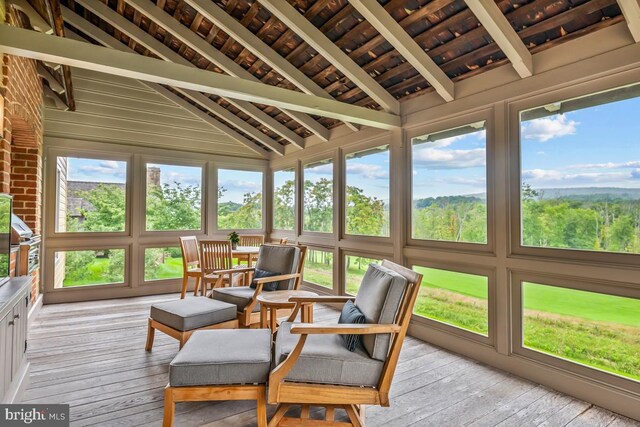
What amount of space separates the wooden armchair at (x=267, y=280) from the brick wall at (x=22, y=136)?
7.33 ft

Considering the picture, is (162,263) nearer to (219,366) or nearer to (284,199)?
(284,199)

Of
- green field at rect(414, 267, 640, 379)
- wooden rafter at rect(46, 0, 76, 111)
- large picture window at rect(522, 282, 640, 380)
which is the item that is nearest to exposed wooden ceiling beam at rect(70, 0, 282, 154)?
wooden rafter at rect(46, 0, 76, 111)

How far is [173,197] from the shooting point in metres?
6.20

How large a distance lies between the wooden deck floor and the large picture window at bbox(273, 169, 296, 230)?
10.4 feet

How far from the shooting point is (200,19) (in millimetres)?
3990

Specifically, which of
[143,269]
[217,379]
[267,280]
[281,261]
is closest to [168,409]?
[217,379]

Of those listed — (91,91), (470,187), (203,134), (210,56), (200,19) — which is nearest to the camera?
(470,187)

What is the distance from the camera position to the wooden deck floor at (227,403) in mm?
2326

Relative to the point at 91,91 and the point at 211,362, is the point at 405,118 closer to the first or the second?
the point at 211,362

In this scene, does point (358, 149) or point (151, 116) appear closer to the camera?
point (358, 149)

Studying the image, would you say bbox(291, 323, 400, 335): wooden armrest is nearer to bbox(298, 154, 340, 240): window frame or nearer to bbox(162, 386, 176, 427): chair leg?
bbox(162, 386, 176, 427): chair leg

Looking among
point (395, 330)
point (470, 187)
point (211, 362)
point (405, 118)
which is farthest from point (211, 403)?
point (405, 118)

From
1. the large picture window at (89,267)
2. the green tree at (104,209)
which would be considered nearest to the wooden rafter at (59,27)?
the green tree at (104,209)

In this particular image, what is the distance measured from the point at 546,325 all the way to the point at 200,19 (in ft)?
15.1
